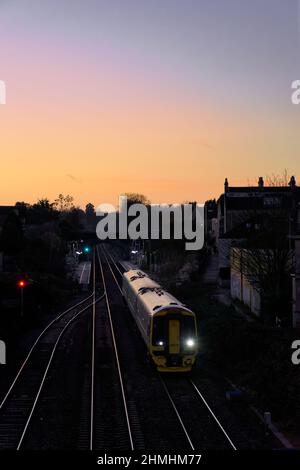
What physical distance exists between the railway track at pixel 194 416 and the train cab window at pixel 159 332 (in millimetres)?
1401

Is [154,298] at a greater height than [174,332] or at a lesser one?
greater

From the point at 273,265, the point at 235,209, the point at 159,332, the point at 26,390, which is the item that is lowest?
the point at 26,390

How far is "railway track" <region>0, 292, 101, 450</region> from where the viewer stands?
15739 mm

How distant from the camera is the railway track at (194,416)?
1492cm

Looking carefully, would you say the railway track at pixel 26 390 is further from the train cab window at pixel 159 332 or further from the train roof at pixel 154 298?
the train roof at pixel 154 298

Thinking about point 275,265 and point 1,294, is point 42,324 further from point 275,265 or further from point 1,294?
point 275,265

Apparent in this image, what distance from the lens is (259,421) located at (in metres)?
16.8

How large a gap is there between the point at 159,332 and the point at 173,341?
2.19 ft

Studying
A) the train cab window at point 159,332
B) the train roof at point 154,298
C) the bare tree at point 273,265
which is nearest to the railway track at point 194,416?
the train cab window at point 159,332

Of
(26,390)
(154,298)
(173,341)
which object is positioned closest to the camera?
(26,390)

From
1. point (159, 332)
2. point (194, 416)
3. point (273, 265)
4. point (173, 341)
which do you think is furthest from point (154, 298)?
point (194, 416)

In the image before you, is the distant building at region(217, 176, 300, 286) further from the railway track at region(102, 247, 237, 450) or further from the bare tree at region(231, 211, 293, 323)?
the railway track at region(102, 247, 237, 450)

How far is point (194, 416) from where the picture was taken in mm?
17250

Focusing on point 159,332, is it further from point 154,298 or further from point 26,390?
point 26,390
